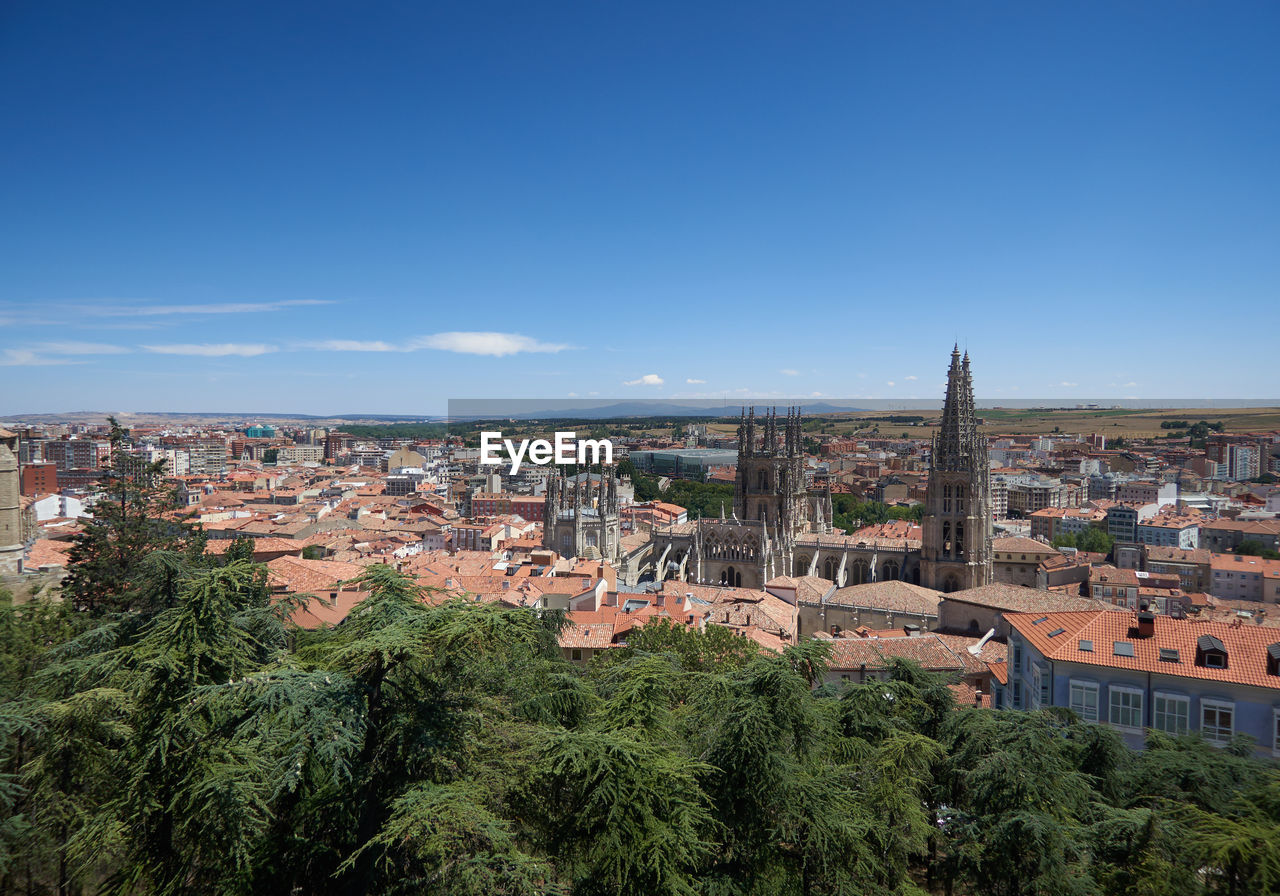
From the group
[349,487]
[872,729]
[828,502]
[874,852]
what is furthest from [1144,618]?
[349,487]

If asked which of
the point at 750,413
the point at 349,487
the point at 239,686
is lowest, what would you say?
the point at 349,487

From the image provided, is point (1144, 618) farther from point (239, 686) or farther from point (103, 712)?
point (103, 712)

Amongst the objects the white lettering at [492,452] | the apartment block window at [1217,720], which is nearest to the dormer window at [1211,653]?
the apartment block window at [1217,720]

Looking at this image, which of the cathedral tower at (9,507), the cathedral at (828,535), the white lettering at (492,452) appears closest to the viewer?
the cathedral tower at (9,507)

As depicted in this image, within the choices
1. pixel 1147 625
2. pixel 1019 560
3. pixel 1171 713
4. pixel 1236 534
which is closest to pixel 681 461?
pixel 1236 534

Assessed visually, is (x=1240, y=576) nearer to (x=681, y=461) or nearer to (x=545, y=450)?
(x=545, y=450)

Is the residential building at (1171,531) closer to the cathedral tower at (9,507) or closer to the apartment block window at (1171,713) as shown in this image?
the apartment block window at (1171,713)
